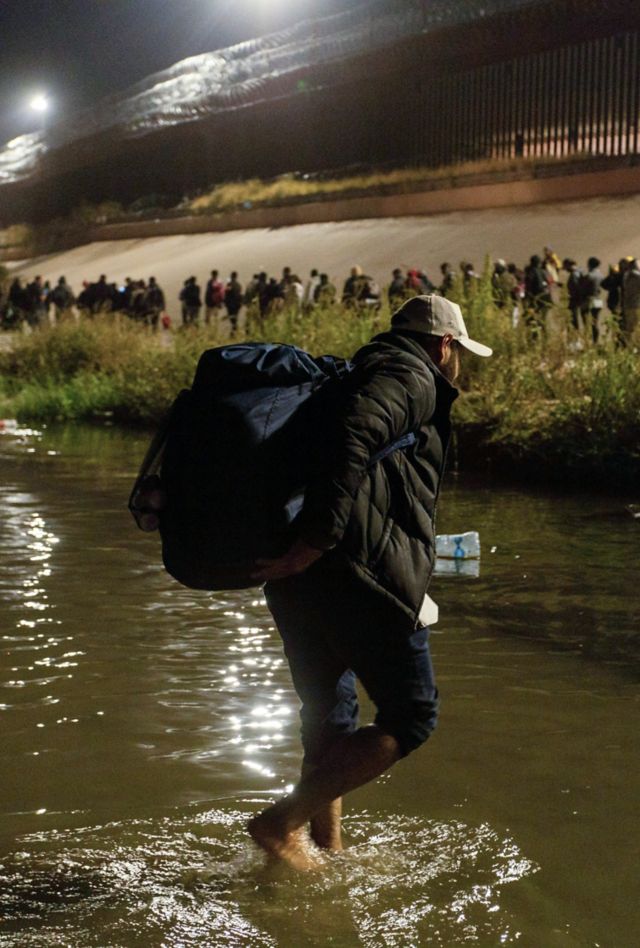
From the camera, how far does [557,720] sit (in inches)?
211

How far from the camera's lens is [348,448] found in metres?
3.34

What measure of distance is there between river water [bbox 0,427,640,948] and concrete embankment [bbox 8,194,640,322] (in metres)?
21.2

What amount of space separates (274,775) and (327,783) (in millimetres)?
1178

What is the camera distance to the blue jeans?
3.49 meters

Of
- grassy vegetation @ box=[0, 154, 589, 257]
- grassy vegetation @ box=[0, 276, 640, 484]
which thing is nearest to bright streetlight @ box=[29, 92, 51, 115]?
grassy vegetation @ box=[0, 154, 589, 257]

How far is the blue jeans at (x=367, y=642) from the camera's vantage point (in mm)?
3488

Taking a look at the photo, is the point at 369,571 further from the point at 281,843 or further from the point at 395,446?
the point at 281,843

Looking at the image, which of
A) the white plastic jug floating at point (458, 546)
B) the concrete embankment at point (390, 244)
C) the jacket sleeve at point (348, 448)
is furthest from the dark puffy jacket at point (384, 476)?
the concrete embankment at point (390, 244)

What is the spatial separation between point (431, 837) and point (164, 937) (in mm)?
988

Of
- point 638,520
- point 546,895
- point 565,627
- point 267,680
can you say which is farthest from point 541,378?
point 546,895

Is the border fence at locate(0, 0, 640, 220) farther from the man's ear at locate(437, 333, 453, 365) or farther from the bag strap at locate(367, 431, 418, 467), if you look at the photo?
the bag strap at locate(367, 431, 418, 467)

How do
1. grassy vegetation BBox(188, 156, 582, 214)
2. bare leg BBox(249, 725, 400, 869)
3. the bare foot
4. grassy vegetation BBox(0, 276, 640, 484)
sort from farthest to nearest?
1. grassy vegetation BBox(188, 156, 582, 214)
2. grassy vegetation BBox(0, 276, 640, 484)
3. the bare foot
4. bare leg BBox(249, 725, 400, 869)

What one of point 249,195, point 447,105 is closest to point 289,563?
point 447,105

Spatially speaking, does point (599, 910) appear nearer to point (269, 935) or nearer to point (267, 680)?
point (269, 935)
